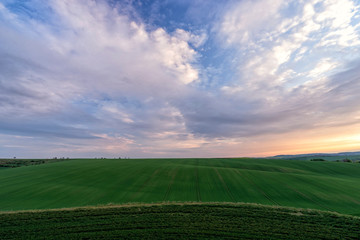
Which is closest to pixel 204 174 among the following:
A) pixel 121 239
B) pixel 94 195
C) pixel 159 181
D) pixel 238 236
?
pixel 159 181

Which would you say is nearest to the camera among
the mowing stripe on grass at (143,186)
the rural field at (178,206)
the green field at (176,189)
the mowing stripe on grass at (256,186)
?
the rural field at (178,206)

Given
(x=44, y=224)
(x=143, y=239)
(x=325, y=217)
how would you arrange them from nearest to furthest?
(x=143, y=239) → (x=44, y=224) → (x=325, y=217)

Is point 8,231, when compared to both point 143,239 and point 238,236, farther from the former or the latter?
point 238,236

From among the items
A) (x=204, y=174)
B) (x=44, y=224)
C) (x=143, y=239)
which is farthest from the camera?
(x=204, y=174)

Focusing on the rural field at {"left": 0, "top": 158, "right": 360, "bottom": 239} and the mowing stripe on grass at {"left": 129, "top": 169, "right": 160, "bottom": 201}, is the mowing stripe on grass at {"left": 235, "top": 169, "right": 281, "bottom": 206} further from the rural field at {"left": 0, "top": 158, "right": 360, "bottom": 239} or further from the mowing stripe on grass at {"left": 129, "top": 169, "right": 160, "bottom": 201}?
the mowing stripe on grass at {"left": 129, "top": 169, "right": 160, "bottom": 201}

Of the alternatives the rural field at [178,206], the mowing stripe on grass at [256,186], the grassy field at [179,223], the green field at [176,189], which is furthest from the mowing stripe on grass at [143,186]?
the mowing stripe on grass at [256,186]

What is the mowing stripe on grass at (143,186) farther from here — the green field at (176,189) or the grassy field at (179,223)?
the grassy field at (179,223)
